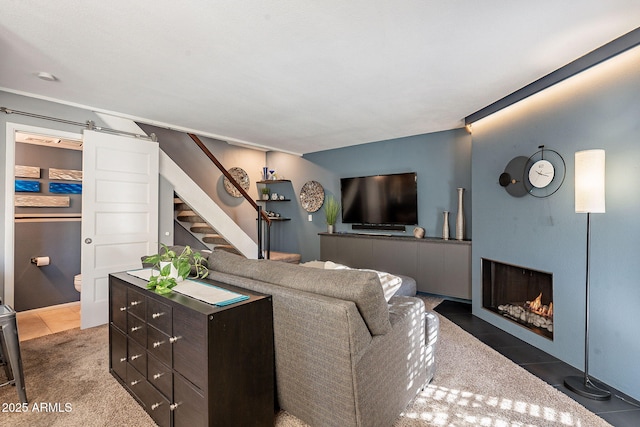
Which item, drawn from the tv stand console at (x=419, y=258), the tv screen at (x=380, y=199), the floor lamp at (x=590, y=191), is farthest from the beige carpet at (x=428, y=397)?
the tv screen at (x=380, y=199)

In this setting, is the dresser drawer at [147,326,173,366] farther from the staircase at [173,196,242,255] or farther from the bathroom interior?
the staircase at [173,196,242,255]

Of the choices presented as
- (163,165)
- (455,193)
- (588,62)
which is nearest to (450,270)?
(455,193)

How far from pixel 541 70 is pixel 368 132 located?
233 cm

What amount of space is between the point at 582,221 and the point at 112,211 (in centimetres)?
458

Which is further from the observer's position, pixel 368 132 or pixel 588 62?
pixel 368 132

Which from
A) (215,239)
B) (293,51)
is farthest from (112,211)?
(293,51)

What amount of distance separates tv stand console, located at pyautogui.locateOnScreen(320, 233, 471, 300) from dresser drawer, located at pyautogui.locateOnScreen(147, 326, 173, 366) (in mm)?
3463

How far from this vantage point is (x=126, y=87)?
2.84m

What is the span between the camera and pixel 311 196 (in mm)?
6023

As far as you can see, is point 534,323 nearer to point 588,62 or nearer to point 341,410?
point 588,62

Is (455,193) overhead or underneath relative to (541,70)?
underneath

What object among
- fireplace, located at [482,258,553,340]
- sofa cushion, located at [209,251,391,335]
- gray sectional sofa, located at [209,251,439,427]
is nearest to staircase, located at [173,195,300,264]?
sofa cushion, located at [209,251,391,335]

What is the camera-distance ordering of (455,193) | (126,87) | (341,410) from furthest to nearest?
(455,193) < (126,87) < (341,410)

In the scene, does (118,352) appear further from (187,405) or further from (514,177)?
(514,177)
